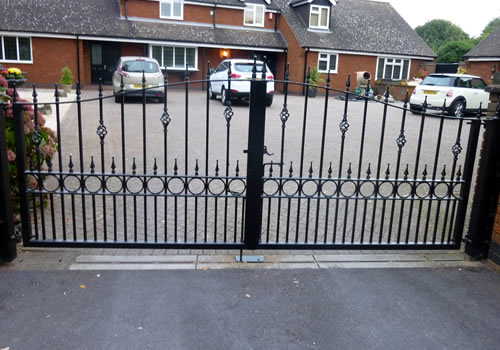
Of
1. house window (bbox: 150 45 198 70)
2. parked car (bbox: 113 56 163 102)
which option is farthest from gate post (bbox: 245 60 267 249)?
house window (bbox: 150 45 198 70)

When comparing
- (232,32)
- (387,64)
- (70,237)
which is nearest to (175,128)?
(70,237)

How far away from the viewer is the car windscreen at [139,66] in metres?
15.8

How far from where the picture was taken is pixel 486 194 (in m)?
4.06

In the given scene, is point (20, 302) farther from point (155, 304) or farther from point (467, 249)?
→ point (467, 249)

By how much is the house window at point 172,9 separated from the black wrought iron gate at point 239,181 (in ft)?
44.4

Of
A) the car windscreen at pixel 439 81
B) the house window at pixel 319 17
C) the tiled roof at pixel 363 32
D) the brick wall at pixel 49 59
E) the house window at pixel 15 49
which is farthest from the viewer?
the house window at pixel 319 17

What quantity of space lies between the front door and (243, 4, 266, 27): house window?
848cm

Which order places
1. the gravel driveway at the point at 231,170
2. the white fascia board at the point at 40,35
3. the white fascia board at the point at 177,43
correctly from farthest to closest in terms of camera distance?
the white fascia board at the point at 177,43 < the white fascia board at the point at 40,35 < the gravel driveway at the point at 231,170

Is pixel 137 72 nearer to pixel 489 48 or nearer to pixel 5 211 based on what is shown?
pixel 5 211

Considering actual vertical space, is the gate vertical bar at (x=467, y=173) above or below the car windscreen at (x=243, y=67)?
below

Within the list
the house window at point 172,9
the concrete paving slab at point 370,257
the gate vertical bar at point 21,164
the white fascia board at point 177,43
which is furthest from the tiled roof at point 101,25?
the concrete paving slab at point 370,257

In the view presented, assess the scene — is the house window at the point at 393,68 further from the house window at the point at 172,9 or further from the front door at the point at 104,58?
the front door at the point at 104,58

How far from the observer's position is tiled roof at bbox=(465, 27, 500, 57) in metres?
25.4

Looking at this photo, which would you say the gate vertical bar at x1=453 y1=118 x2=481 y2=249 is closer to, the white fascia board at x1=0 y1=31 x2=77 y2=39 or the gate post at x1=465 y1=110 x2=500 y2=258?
the gate post at x1=465 y1=110 x2=500 y2=258
